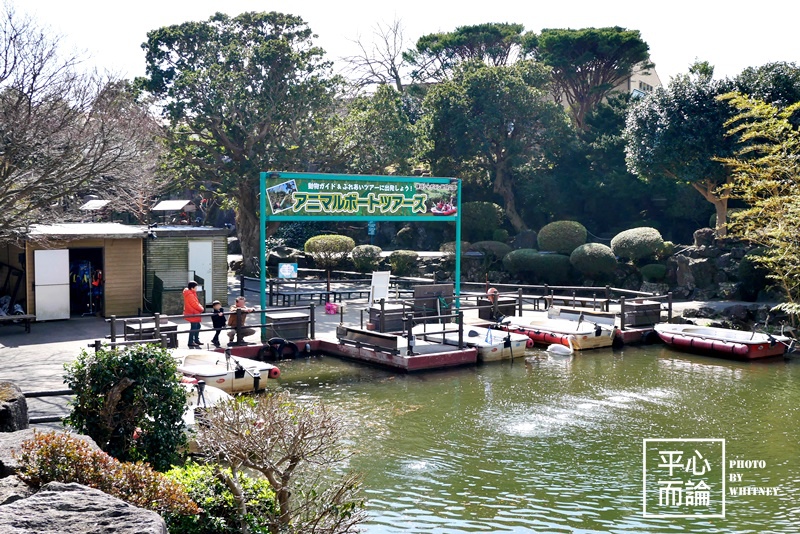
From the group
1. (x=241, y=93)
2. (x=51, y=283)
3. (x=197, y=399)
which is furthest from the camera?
(x=241, y=93)

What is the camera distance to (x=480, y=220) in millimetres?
40062

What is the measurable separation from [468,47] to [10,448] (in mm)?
51177

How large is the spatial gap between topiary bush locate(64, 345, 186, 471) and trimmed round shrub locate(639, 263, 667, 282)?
25746 millimetres

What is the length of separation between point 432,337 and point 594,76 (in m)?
31.8

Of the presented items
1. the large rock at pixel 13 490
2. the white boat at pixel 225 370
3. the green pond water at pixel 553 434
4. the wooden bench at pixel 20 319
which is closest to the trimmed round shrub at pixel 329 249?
the green pond water at pixel 553 434

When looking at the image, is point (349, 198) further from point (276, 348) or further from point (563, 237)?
point (563, 237)

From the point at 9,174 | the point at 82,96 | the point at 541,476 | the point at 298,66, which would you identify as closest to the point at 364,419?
the point at 541,476

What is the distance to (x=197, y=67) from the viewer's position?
108ft

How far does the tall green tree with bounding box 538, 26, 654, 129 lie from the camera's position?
153 feet

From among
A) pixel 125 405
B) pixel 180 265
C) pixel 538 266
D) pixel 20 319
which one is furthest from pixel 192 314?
pixel 538 266

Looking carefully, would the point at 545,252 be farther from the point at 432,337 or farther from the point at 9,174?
the point at 9,174

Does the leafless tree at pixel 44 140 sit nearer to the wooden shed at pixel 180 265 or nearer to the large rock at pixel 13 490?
the wooden shed at pixel 180 265

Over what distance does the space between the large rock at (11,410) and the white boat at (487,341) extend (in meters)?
12.2

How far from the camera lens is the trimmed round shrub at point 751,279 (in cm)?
2795
